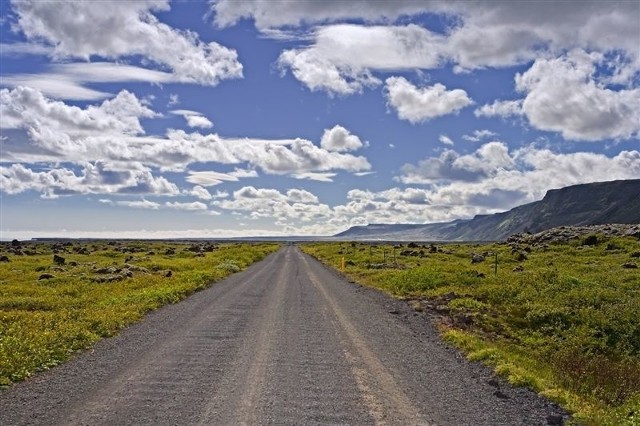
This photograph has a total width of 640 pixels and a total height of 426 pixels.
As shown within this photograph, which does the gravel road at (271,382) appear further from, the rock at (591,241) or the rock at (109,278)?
the rock at (591,241)

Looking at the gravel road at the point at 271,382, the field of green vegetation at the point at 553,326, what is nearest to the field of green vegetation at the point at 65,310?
the gravel road at the point at 271,382

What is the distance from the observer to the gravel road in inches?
387

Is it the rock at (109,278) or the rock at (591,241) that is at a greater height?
the rock at (591,241)

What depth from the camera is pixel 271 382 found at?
39.5 ft

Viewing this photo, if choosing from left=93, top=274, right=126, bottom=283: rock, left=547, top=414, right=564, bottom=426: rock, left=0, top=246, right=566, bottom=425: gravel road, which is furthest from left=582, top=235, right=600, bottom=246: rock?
left=547, top=414, right=564, bottom=426: rock

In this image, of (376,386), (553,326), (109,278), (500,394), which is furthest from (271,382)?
(109,278)

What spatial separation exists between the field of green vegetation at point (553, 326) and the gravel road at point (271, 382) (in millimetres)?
950

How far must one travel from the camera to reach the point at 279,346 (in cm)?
1620

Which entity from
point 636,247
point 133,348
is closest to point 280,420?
point 133,348

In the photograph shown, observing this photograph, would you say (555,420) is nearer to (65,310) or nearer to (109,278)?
(65,310)

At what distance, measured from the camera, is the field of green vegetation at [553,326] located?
12287 mm

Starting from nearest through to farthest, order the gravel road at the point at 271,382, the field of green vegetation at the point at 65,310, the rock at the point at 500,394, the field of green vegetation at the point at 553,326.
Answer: the gravel road at the point at 271,382 → the rock at the point at 500,394 → the field of green vegetation at the point at 553,326 → the field of green vegetation at the point at 65,310

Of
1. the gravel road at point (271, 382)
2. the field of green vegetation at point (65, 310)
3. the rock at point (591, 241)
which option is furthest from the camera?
the rock at point (591, 241)

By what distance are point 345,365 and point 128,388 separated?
5473mm
